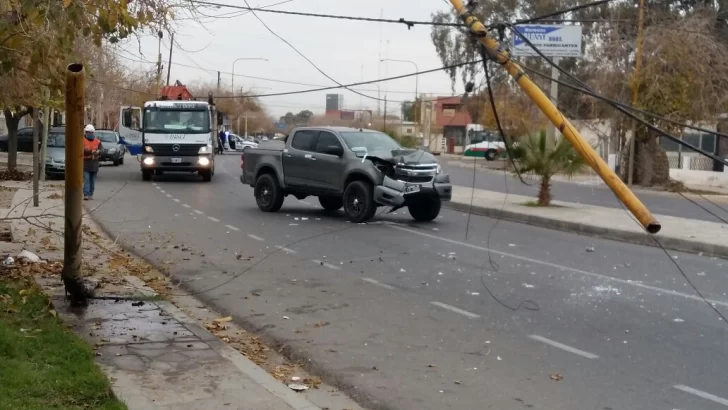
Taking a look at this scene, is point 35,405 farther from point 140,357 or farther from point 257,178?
point 257,178

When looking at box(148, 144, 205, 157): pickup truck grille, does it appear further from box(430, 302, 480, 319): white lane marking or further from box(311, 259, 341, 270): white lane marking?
box(430, 302, 480, 319): white lane marking

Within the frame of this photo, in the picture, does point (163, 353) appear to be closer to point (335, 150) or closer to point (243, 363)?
point (243, 363)

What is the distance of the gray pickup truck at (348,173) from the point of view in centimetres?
1681

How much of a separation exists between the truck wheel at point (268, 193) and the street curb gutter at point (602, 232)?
14.1 feet

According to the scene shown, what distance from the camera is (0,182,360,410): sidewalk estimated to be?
233 inches

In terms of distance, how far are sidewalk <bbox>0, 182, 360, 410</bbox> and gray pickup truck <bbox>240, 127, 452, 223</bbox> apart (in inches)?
264

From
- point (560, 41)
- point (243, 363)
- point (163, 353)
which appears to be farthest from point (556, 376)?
point (560, 41)

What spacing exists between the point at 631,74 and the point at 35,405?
29.0m

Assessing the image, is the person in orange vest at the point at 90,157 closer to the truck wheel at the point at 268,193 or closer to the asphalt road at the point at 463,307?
the asphalt road at the point at 463,307

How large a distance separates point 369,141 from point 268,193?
9.10 ft

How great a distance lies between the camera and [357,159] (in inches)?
681

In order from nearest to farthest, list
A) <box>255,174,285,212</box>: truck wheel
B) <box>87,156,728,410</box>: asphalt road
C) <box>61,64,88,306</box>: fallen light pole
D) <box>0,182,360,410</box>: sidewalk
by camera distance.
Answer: <box>0,182,360,410</box>: sidewalk < <box>87,156,728,410</box>: asphalt road < <box>61,64,88,306</box>: fallen light pole < <box>255,174,285,212</box>: truck wheel

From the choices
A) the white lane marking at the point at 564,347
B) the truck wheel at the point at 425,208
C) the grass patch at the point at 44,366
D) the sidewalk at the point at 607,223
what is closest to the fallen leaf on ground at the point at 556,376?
the white lane marking at the point at 564,347

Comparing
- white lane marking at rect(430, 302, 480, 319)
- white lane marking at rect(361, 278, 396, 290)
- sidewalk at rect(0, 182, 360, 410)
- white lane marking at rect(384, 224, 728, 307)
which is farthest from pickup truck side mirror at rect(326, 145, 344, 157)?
white lane marking at rect(430, 302, 480, 319)
